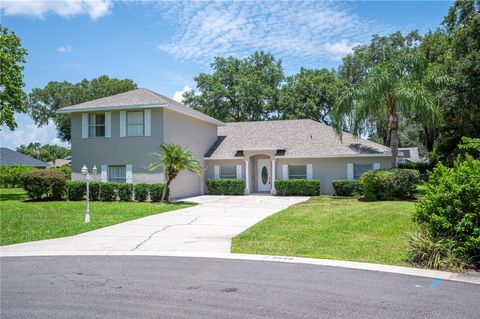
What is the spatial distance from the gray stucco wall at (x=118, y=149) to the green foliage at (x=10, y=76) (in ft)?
11.7

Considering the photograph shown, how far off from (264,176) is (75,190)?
38.6ft

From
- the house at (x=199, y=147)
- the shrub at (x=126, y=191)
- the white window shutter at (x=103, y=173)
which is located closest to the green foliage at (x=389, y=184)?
the house at (x=199, y=147)

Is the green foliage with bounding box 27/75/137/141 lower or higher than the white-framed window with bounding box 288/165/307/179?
higher

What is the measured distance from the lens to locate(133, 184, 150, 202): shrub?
20.4 metres

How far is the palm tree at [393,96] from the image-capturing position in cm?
1922

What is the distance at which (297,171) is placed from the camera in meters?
25.4

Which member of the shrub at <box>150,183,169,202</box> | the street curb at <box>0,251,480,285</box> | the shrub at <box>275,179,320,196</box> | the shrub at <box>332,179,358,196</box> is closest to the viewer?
the street curb at <box>0,251,480,285</box>

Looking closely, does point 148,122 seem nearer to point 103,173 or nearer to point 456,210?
point 103,173

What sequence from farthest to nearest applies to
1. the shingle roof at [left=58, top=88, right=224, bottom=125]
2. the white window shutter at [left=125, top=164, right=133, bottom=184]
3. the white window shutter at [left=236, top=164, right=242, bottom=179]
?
the white window shutter at [left=236, top=164, right=242, bottom=179] → the white window shutter at [left=125, top=164, right=133, bottom=184] → the shingle roof at [left=58, top=88, right=224, bottom=125]

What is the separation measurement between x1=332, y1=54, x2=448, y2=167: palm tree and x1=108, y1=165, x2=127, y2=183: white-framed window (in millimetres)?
11835

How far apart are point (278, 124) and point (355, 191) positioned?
933 centimetres

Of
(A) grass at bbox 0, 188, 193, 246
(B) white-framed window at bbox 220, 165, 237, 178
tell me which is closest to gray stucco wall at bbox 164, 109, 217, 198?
(B) white-framed window at bbox 220, 165, 237, 178

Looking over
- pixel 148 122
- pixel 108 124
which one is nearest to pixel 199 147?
pixel 148 122

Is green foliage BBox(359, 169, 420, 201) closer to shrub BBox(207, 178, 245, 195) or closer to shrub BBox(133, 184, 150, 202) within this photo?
shrub BBox(207, 178, 245, 195)
